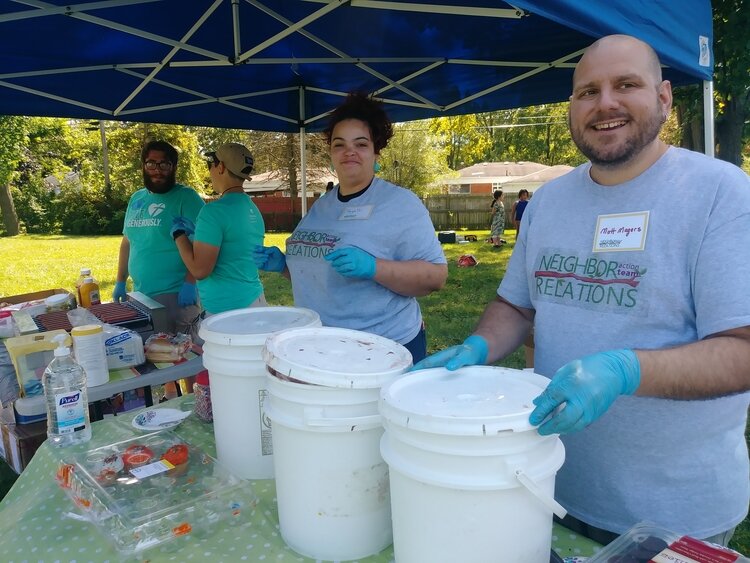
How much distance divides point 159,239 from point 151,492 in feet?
8.20

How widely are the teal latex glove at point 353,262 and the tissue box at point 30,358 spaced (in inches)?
40.6

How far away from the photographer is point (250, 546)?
1.10m

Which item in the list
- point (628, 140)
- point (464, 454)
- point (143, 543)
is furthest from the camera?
point (628, 140)

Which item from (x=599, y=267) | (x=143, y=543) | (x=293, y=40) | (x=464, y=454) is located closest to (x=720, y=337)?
(x=599, y=267)

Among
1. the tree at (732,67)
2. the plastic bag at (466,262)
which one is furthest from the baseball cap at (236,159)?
the plastic bag at (466,262)

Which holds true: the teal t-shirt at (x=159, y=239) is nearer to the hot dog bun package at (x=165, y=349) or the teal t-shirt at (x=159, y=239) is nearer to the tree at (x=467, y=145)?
the hot dog bun package at (x=165, y=349)

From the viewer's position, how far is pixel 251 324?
55.6 inches

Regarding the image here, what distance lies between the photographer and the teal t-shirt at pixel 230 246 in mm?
2883

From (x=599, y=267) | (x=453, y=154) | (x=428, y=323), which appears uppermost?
(x=453, y=154)

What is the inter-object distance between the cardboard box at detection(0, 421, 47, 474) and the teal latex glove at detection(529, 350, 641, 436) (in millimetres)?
1823

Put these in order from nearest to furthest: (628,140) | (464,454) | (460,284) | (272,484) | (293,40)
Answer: (464,454)
(628,140)
(272,484)
(293,40)
(460,284)

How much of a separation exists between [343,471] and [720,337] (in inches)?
31.3

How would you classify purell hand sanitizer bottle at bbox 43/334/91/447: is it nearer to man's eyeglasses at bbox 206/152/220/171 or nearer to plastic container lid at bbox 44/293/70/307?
plastic container lid at bbox 44/293/70/307

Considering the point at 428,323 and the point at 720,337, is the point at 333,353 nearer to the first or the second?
the point at 720,337
